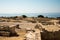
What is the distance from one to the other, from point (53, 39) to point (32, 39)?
13.6 feet

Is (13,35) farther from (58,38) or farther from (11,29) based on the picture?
(58,38)

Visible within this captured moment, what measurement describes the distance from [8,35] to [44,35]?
3.44m

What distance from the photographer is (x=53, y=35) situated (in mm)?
13852

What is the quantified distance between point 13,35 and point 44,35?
321 centimetres

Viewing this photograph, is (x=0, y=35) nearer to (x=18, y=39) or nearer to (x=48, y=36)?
(x=18, y=39)

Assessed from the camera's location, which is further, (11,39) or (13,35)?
(13,35)

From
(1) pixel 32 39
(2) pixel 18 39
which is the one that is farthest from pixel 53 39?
(1) pixel 32 39

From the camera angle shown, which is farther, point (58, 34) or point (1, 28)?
point (1, 28)

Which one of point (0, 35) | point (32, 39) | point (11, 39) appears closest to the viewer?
point (32, 39)

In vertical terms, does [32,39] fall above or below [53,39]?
above

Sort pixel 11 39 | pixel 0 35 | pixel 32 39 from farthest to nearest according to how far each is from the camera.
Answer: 1. pixel 0 35
2. pixel 11 39
3. pixel 32 39

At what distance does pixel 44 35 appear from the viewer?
546 inches

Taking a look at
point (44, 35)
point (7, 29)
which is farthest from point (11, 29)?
point (44, 35)

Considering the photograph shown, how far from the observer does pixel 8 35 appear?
14.5m
